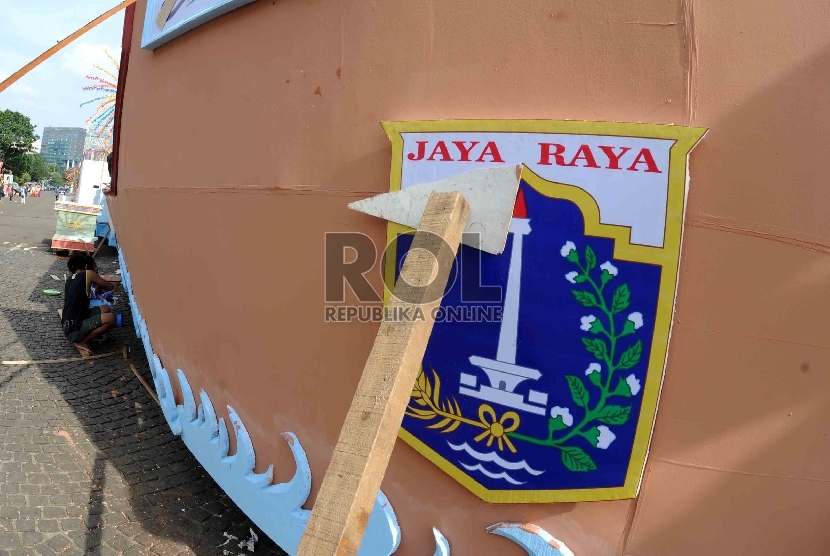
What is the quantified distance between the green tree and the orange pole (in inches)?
2287

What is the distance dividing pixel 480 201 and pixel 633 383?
0.74m

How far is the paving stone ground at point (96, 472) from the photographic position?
3.03m

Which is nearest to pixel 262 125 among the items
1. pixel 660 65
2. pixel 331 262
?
pixel 331 262

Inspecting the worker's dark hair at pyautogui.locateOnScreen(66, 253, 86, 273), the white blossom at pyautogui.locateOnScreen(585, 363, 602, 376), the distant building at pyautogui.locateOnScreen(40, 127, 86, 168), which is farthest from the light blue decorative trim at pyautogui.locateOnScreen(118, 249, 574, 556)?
the distant building at pyautogui.locateOnScreen(40, 127, 86, 168)

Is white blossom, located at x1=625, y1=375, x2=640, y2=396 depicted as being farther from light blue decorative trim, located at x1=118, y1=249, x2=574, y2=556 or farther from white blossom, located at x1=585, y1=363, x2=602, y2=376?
light blue decorative trim, located at x1=118, y1=249, x2=574, y2=556

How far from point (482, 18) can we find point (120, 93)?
4786mm

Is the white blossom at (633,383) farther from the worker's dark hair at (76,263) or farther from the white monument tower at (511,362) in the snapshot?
the worker's dark hair at (76,263)

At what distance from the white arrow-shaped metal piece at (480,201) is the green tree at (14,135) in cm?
5990

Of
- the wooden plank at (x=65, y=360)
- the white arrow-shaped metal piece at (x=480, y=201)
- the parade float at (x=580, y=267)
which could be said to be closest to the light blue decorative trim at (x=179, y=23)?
the parade float at (x=580, y=267)

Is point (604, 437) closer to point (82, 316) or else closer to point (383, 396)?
point (383, 396)

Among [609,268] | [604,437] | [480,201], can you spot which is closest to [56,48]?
[480,201]

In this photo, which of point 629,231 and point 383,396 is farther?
point 629,231

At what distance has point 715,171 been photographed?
1.62 meters

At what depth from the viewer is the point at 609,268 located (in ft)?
5.48
